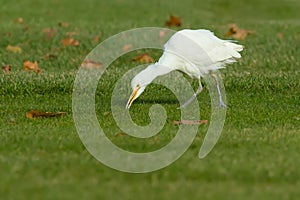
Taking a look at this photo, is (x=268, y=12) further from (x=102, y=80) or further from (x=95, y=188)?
(x=95, y=188)

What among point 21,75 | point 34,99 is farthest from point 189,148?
point 21,75

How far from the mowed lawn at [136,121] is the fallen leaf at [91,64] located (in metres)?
0.19

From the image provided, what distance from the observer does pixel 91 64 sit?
12688mm

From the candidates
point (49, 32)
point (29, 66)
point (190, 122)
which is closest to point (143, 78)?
point (190, 122)

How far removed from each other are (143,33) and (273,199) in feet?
Result: 32.6

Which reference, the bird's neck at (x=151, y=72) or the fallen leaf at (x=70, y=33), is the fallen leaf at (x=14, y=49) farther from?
the bird's neck at (x=151, y=72)

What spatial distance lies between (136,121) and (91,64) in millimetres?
4574

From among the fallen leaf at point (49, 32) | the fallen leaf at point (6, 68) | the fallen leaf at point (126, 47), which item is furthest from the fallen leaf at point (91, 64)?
the fallen leaf at point (49, 32)

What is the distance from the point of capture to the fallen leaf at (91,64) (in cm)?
1251

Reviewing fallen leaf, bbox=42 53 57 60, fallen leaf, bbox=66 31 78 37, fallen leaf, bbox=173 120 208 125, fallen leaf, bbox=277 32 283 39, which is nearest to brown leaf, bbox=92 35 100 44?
fallen leaf, bbox=66 31 78 37

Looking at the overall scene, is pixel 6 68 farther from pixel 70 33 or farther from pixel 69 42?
pixel 70 33

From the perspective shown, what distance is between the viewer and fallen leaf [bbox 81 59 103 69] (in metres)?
12.5

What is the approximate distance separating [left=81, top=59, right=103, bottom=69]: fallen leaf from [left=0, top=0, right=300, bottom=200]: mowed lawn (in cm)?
19

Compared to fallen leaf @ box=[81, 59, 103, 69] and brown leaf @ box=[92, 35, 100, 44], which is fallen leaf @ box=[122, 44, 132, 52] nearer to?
brown leaf @ box=[92, 35, 100, 44]
